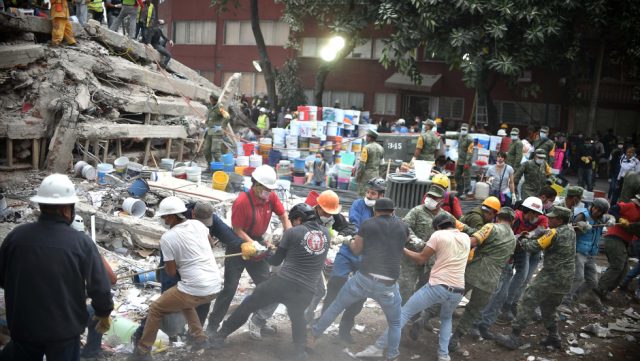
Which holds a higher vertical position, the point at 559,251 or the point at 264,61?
the point at 264,61

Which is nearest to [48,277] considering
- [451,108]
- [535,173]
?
[535,173]

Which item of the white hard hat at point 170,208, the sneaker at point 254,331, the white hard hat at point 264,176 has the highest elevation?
the white hard hat at point 264,176

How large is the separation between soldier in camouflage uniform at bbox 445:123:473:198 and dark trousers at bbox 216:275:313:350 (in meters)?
8.59

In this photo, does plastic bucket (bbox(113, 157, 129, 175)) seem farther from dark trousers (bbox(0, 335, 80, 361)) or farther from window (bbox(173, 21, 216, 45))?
window (bbox(173, 21, 216, 45))

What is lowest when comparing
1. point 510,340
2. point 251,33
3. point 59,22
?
point 510,340

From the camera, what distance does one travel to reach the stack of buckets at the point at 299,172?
1403 centimetres

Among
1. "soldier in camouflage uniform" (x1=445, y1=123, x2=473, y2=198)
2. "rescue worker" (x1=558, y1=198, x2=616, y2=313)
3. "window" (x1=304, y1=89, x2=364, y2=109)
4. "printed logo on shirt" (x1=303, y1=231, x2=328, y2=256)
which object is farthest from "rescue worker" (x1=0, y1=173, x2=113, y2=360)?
"window" (x1=304, y1=89, x2=364, y2=109)

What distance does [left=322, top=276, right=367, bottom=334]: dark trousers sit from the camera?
651 cm

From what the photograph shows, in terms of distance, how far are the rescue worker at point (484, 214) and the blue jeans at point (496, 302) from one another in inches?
32.6

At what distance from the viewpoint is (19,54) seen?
11875mm

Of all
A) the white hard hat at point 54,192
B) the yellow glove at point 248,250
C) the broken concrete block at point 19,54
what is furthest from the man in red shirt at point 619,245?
the broken concrete block at point 19,54

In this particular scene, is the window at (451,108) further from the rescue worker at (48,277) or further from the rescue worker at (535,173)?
the rescue worker at (48,277)

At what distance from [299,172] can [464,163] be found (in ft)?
13.0

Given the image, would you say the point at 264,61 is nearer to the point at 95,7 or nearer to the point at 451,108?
the point at 451,108
